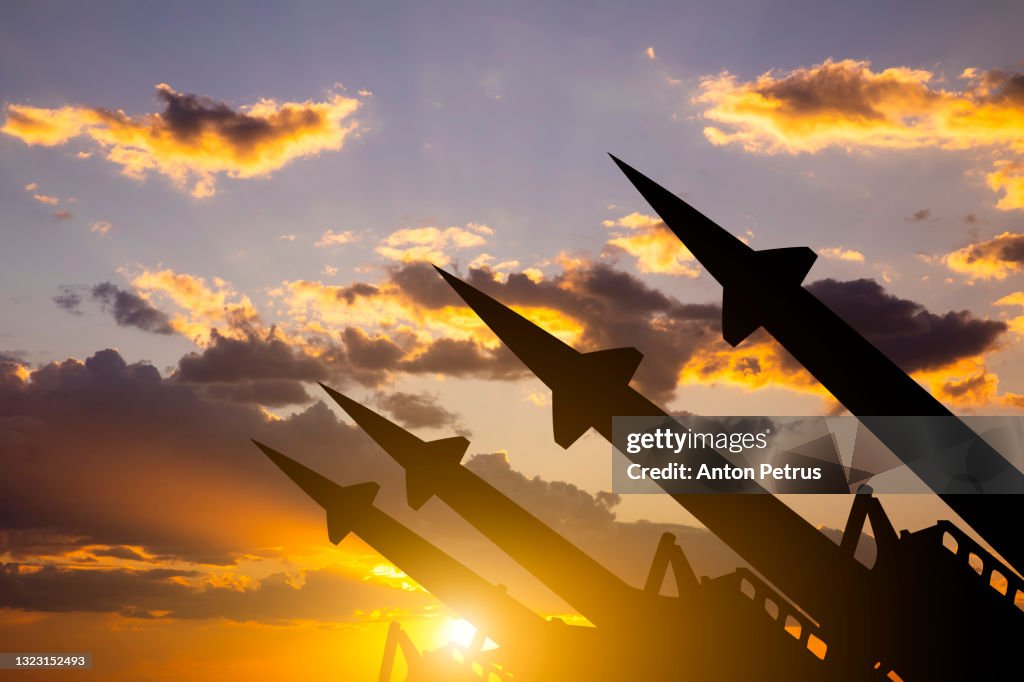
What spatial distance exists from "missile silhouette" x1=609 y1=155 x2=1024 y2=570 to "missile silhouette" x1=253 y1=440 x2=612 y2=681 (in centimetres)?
475

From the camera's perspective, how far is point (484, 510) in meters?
12.9

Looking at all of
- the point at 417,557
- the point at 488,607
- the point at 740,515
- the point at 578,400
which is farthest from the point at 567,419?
the point at 417,557

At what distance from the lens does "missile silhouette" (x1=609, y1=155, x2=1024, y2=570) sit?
38.7ft

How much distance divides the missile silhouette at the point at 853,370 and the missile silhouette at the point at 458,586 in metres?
4.75

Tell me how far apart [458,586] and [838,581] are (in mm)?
6225

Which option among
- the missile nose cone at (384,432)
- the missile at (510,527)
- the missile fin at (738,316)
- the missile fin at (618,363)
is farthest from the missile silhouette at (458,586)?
the missile fin at (738,316)

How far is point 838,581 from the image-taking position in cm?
1095

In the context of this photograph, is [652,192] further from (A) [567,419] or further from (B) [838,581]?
(B) [838,581]

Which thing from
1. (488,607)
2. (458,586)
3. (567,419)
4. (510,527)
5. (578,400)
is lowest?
(488,607)

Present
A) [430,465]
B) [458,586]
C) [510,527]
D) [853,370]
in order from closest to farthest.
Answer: [853,370] → [510,527] → [430,465] → [458,586]

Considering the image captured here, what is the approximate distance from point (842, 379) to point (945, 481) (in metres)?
2.17

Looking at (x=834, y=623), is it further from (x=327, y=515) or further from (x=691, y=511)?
(x=327, y=515)

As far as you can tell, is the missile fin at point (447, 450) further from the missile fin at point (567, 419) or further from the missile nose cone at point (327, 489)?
the missile nose cone at point (327, 489)

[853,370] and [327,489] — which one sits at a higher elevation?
[853,370]
